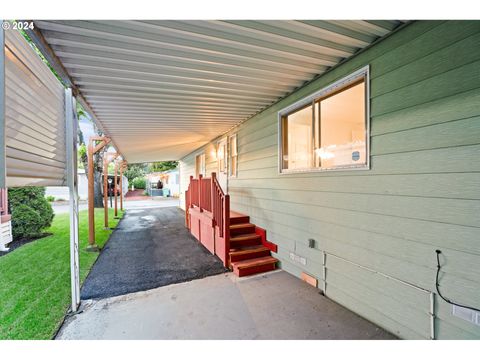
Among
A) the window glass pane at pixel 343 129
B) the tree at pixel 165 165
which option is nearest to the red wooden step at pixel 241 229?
the window glass pane at pixel 343 129

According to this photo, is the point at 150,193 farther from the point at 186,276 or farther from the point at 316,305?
the point at 316,305

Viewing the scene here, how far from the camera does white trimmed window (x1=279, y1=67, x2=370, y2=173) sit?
2.58 metres

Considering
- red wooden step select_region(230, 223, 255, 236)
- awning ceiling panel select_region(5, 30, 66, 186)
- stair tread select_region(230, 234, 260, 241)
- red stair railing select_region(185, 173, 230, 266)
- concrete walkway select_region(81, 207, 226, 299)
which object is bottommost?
concrete walkway select_region(81, 207, 226, 299)

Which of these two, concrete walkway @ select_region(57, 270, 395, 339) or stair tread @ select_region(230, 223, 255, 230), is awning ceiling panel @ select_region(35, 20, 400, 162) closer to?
stair tread @ select_region(230, 223, 255, 230)

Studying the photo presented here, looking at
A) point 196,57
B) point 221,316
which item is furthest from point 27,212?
point 196,57

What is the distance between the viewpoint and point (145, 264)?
156 inches

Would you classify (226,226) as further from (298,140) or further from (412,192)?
(412,192)

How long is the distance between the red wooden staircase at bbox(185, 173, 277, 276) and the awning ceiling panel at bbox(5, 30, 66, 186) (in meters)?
2.41

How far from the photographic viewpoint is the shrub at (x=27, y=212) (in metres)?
5.38

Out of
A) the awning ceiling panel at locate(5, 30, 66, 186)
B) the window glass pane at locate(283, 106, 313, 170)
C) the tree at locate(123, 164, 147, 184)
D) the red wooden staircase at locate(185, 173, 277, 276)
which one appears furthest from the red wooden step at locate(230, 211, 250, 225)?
the tree at locate(123, 164, 147, 184)

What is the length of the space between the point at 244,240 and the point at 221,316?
182 centimetres

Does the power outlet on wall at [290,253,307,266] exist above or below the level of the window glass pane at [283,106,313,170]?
below

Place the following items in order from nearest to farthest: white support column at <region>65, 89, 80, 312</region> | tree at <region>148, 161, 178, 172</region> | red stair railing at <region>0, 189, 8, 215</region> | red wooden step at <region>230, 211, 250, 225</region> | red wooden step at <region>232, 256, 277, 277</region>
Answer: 1. white support column at <region>65, 89, 80, 312</region>
2. red wooden step at <region>232, 256, 277, 277</region>
3. red stair railing at <region>0, 189, 8, 215</region>
4. red wooden step at <region>230, 211, 250, 225</region>
5. tree at <region>148, 161, 178, 172</region>

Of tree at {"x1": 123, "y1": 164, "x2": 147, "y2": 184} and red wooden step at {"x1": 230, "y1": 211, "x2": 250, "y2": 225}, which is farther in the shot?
tree at {"x1": 123, "y1": 164, "x2": 147, "y2": 184}
